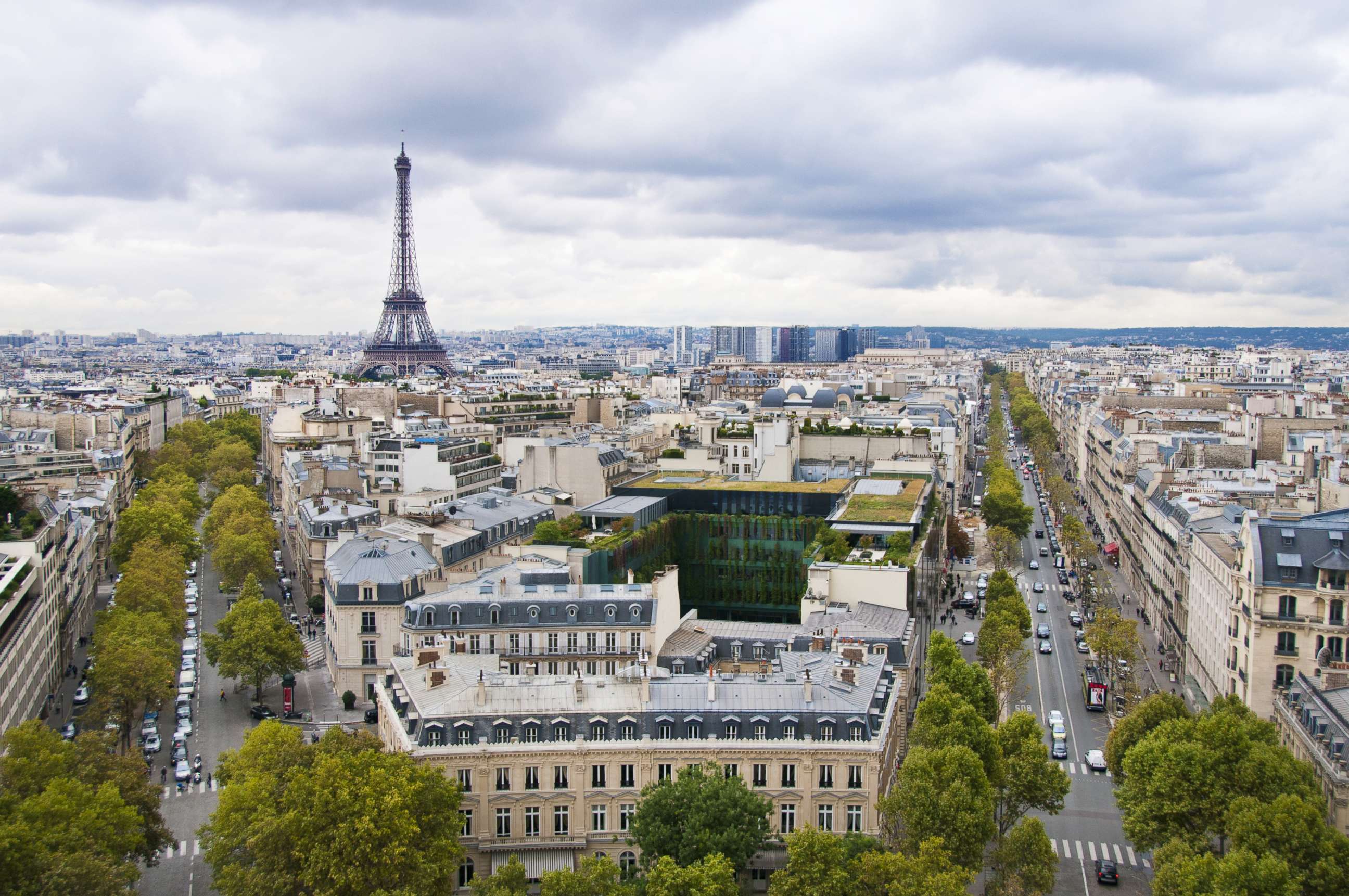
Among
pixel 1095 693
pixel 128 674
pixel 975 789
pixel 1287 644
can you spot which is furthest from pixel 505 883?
pixel 1095 693

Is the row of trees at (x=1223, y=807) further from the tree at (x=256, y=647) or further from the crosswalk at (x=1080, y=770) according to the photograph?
the tree at (x=256, y=647)

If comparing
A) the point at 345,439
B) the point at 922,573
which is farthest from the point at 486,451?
the point at 922,573

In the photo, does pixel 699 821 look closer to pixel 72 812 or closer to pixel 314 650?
pixel 72 812

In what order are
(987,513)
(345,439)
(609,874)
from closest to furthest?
Answer: 1. (609,874)
2. (987,513)
3. (345,439)

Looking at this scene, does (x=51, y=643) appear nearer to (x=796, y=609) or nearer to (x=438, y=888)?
(x=438, y=888)

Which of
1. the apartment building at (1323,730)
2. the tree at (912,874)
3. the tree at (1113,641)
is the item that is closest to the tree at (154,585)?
the tree at (912,874)

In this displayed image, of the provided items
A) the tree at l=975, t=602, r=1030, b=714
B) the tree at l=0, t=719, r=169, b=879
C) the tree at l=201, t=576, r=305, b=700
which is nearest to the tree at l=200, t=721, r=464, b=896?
the tree at l=0, t=719, r=169, b=879
